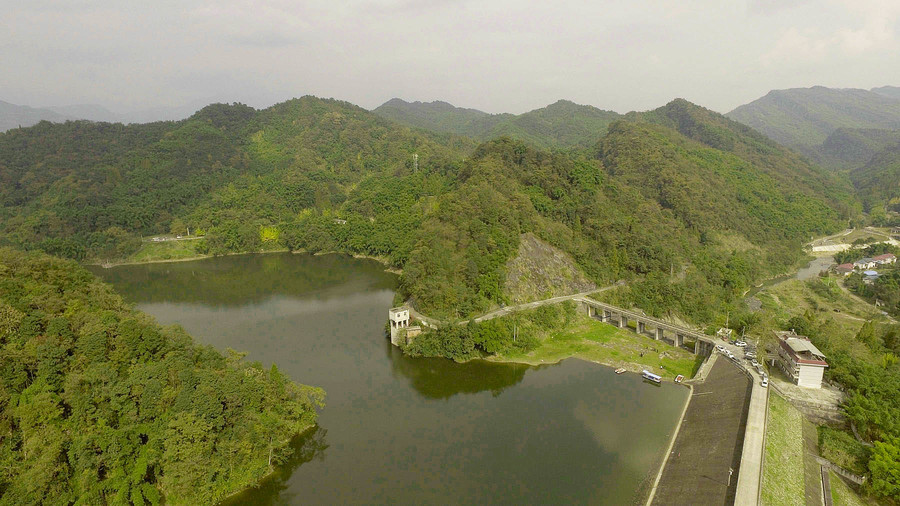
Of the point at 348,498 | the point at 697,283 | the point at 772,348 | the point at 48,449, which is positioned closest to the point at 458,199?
the point at 697,283

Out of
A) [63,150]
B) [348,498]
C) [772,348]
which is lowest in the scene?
[348,498]

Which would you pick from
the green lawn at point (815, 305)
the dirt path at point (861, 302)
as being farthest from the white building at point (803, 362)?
the dirt path at point (861, 302)

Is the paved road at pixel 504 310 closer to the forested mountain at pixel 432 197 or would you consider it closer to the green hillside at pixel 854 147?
the forested mountain at pixel 432 197

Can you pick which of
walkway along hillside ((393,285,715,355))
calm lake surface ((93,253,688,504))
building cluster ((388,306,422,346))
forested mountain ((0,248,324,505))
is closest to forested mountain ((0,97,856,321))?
walkway along hillside ((393,285,715,355))

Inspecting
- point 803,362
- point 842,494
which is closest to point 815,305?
point 803,362

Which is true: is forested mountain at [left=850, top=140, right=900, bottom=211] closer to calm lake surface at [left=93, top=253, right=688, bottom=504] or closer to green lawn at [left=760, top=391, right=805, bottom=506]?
green lawn at [left=760, top=391, right=805, bottom=506]

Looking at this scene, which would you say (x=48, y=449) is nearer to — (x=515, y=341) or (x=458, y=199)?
(x=515, y=341)

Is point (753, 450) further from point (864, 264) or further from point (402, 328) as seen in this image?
point (864, 264)
